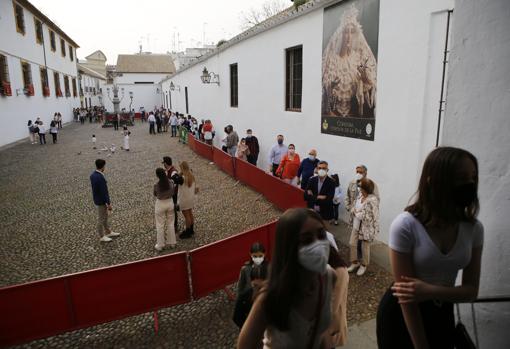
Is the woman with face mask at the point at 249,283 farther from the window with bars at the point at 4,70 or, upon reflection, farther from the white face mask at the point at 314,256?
the window with bars at the point at 4,70

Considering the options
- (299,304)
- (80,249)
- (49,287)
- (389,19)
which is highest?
(389,19)

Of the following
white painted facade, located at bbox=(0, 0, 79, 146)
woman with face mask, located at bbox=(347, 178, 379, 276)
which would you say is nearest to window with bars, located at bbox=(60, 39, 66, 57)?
white painted facade, located at bbox=(0, 0, 79, 146)

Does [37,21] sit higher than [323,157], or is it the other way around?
[37,21]

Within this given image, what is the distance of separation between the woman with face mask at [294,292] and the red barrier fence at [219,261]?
123 inches

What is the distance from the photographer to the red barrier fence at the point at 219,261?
485 centimetres

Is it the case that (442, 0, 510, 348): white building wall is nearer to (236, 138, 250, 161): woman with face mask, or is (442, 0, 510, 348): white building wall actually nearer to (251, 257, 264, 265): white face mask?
(251, 257, 264, 265): white face mask

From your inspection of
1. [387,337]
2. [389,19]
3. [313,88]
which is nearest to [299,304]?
[387,337]

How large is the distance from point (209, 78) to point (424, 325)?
1745cm

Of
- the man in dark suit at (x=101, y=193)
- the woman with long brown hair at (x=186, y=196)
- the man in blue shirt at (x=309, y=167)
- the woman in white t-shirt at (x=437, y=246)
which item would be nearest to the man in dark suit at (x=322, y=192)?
the man in blue shirt at (x=309, y=167)

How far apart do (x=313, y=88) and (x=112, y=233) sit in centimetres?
637

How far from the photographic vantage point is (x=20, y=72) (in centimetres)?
2297

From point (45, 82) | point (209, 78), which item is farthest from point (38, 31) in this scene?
point (209, 78)

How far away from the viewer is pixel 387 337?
6.78ft

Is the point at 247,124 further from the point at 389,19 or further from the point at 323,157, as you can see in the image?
the point at 389,19
